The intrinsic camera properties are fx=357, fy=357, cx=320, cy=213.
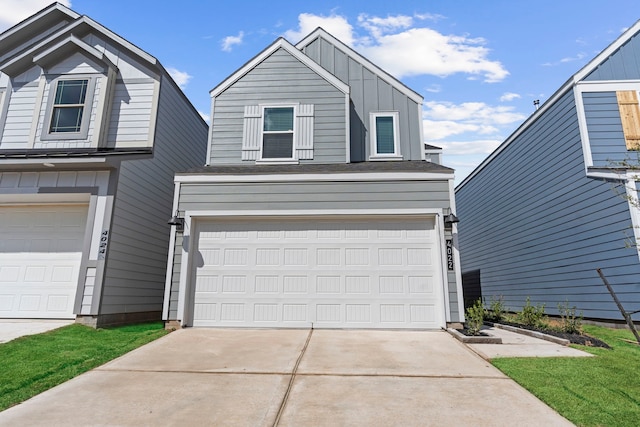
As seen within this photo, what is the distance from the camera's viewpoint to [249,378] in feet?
14.1

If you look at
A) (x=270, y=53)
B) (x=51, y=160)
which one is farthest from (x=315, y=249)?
(x=51, y=160)

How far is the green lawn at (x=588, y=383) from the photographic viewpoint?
3293 millimetres

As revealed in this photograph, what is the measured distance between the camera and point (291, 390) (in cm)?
389

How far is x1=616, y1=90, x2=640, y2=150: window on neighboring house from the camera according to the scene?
904 centimetres

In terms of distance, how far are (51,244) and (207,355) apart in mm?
6175

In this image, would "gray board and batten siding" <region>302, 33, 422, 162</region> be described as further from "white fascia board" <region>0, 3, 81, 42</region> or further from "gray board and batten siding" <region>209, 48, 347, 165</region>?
"white fascia board" <region>0, 3, 81, 42</region>

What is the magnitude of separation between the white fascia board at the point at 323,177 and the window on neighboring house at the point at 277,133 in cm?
159

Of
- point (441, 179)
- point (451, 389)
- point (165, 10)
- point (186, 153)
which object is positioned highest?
point (165, 10)

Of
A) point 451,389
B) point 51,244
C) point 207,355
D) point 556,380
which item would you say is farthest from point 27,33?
point 556,380

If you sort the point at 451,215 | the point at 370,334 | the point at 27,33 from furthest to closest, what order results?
1. the point at 27,33
2. the point at 451,215
3. the point at 370,334

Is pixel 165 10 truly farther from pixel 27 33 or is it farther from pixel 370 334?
pixel 370 334

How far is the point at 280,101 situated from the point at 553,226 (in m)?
8.68

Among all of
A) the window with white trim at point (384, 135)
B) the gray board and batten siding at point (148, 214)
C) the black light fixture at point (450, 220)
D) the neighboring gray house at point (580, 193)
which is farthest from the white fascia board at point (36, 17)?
the neighboring gray house at point (580, 193)

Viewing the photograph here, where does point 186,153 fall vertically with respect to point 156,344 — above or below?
above
